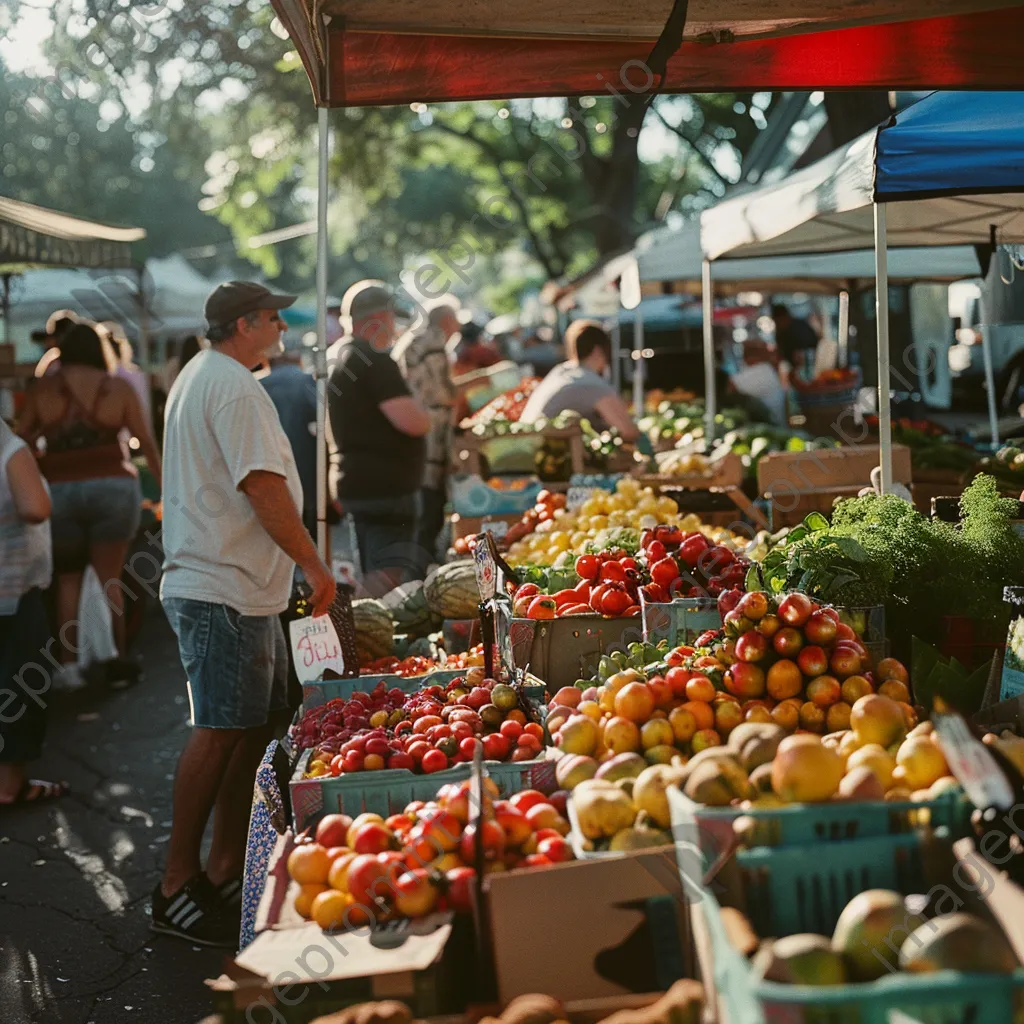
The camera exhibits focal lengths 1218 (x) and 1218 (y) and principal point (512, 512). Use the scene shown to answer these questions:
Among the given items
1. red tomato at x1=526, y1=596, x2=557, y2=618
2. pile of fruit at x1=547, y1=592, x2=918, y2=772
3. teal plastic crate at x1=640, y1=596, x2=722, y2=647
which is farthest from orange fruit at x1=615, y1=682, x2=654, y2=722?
red tomato at x1=526, y1=596, x2=557, y2=618

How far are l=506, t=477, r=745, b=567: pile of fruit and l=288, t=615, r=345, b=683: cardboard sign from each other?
3.75ft

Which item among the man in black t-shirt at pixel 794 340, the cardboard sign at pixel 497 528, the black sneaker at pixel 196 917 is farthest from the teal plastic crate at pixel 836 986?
the man in black t-shirt at pixel 794 340

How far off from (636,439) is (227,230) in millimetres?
64586

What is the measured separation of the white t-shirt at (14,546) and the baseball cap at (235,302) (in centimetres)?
180

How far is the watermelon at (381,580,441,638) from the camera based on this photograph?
252 inches

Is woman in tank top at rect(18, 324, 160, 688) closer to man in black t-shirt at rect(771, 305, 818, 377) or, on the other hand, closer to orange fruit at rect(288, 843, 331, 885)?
orange fruit at rect(288, 843, 331, 885)

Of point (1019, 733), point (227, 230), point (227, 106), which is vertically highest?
point (227, 230)

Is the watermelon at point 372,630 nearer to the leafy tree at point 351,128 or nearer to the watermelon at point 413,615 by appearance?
the watermelon at point 413,615

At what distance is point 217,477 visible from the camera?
4.41 metres

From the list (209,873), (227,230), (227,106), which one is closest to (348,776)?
(209,873)

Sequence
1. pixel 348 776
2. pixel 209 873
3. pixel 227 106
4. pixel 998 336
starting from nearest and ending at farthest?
pixel 348 776, pixel 209 873, pixel 998 336, pixel 227 106

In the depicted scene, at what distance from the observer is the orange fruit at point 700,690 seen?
3211 mm

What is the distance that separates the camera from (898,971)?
203cm

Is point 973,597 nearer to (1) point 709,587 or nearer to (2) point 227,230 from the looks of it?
(1) point 709,587
